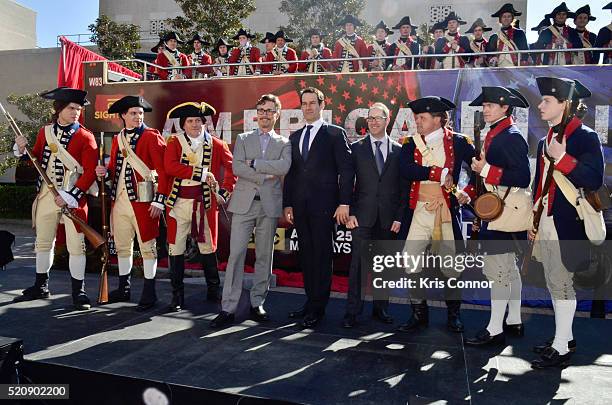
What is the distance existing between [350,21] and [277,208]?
630 centimetres

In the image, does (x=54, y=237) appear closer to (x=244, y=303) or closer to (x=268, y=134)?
(x=244, y=303)

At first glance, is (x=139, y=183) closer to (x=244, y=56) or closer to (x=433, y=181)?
(x=433, y=181)

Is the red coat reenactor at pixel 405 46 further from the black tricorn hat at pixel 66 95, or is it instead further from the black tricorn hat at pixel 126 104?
the black tricorn hat at pixel 66 95

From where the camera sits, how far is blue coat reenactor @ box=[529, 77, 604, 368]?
11.5 feet

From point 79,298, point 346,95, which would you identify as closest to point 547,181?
point 346,95

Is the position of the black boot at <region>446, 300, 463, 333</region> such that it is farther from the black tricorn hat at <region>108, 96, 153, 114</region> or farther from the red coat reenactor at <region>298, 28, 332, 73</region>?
the red coat reenactor at <region>298, 28, 332, 73</region>

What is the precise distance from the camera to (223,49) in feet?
34.8

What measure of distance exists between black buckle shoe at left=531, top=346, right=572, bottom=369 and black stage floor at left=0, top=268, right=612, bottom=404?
70mm

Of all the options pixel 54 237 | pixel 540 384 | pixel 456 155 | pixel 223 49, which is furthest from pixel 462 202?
pixel 223 49

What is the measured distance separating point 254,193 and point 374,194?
112 cm

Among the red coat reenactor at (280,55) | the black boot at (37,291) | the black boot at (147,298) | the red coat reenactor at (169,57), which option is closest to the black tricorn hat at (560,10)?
the red coat reenactor at (280,55)

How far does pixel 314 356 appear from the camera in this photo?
12.2 ft

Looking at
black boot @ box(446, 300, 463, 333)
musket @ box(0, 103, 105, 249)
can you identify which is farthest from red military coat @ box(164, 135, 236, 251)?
black boot @ box(446, 300, 463, 333)

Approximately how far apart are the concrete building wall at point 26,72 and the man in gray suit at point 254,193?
20.9 meters
